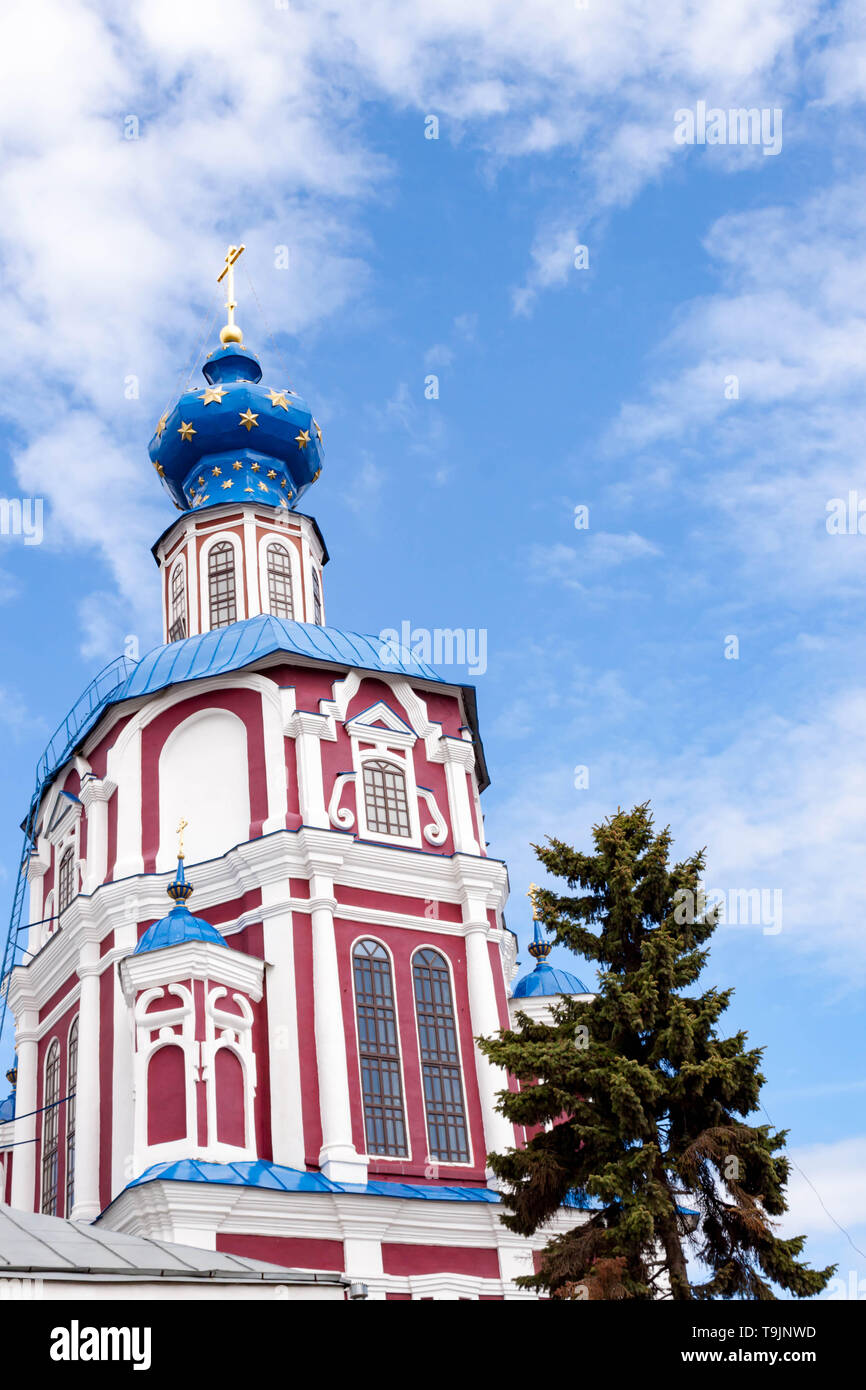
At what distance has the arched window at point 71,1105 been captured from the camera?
2308 cm

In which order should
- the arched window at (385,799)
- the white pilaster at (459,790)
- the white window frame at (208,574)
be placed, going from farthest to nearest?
the white window frame at (208,574)
the white pilaster at (459,790)
the arched window at (385,799)

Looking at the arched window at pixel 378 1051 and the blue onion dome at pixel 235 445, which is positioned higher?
the blue onion dome at pixel 235 445

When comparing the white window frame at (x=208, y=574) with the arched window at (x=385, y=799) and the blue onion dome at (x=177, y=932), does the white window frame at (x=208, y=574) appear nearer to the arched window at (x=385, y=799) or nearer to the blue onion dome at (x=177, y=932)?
the arched window at (x=385, y=799)

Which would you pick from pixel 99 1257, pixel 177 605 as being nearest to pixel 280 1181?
pixel 99 1257

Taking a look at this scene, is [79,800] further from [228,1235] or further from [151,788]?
[228,1235]

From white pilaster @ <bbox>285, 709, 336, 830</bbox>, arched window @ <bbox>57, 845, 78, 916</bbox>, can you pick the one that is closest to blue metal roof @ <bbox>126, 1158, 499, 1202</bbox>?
white pilaster @ <bbox>285, 709, 336, 830</bbox>

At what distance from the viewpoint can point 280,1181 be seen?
2022 centimetres

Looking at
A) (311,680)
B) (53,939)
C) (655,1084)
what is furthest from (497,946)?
(655,1084)

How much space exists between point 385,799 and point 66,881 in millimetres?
5942

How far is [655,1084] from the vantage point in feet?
48.7

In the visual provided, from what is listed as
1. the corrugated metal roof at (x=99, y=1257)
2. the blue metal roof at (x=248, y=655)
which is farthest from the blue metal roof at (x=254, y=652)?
the corrugated metal roof at (x=99, y=1257)

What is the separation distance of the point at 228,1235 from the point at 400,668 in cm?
1035

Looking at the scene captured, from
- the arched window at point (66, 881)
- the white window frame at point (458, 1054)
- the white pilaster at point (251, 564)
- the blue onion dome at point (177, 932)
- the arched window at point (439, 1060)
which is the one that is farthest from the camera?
the white pilaster at point (251, 564)

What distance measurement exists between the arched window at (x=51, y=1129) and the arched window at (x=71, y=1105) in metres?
0.47
